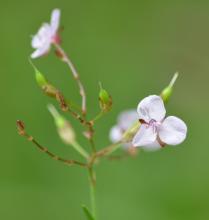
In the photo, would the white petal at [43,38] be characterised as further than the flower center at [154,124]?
Yes

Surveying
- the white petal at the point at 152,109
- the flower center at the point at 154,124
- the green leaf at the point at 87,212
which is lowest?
the green leaf at the point at 87,212

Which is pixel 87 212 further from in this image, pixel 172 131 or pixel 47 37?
pixel 47 37

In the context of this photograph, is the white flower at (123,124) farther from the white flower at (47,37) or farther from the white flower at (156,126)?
the white flower at (156,126)

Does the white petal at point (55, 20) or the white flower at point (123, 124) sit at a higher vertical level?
the white petal at point (55, 20)

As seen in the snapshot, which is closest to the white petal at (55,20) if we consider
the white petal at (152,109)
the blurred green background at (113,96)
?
the white petal at (152,109)

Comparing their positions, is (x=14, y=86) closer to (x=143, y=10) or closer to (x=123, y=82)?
(x=123, y=82)

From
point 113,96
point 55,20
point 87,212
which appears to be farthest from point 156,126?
point 113,96

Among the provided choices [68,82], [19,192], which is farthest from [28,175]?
[68,82]

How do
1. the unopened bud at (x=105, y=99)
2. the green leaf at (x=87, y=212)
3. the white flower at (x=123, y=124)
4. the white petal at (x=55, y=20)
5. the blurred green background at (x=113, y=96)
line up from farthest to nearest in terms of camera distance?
the blurred green background at (x=113, y=96)
the white flower at (x=123, y=124)
the white petal at (x=55, y=20)
the unopened bud at (x=105, y=99)
the green leaf at (x=87, y=212)
